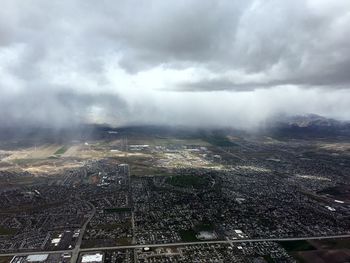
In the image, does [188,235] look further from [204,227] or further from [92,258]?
[92,258]

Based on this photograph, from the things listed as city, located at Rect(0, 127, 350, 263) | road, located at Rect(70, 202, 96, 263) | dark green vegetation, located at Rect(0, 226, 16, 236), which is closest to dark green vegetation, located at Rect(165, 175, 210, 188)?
city, located at Rect(0, 127, 350, 263)

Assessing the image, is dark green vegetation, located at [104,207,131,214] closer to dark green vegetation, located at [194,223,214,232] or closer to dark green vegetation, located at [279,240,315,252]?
dark green vegetation, located at [194,223,214,232]

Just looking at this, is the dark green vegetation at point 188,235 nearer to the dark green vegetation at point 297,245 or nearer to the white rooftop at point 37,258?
the dark green vegetation at point 297,245

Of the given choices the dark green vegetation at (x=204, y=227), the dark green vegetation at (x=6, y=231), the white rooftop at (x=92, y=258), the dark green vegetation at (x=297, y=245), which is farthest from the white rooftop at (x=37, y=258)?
the dark green vegetation at (x=297, y=245)

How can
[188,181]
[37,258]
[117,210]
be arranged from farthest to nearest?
[188,181]
[117,210]
[37,258]

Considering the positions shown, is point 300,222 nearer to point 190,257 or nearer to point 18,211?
point 190,257

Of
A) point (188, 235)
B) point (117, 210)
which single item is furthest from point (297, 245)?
point (117, 210)

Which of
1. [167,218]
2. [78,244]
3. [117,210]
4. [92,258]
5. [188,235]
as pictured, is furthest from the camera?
[117,210]

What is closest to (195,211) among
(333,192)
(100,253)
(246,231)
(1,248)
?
(246,231)
